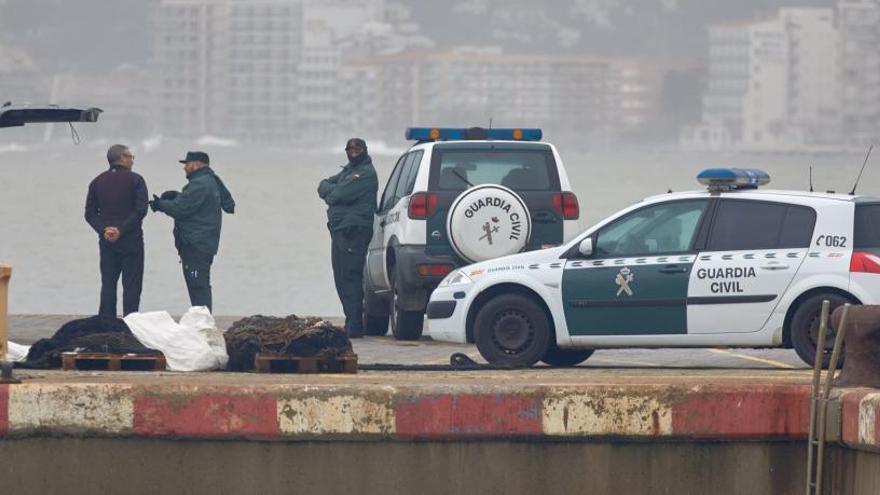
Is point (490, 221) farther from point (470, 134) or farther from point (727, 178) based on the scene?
point (727, 178)

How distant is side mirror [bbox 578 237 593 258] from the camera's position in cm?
1351

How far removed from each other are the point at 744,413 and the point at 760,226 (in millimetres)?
3706

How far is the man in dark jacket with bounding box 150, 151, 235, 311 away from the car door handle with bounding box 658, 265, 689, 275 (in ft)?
16.0

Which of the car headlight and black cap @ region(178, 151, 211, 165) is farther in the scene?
black cap @ region(178, 151, 211, 165)

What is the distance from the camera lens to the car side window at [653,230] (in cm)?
1341

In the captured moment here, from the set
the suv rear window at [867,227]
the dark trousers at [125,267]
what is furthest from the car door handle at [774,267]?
the dark trousers at [125,267]

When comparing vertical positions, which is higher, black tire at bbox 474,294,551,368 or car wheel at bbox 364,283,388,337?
black tire at bbox 474,294,551,368

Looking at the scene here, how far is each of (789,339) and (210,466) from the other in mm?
4709

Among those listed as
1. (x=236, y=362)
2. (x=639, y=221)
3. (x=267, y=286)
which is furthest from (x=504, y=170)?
(x=267, y=286)

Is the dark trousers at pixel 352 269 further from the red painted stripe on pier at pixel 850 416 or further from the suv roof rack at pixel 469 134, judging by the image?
the red painted stripe on pier at pixel 850 416

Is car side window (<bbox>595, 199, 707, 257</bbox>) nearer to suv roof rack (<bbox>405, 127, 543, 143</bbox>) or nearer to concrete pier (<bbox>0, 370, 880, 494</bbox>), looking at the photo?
concrete pier (<bbox>0, 370, 880, 494</bbox>)

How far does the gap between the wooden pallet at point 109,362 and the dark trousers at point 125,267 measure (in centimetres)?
532

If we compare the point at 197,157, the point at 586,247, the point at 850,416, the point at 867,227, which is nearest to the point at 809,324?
the point at 867,227

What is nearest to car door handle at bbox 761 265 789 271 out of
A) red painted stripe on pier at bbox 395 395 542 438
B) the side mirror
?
the side mirror
